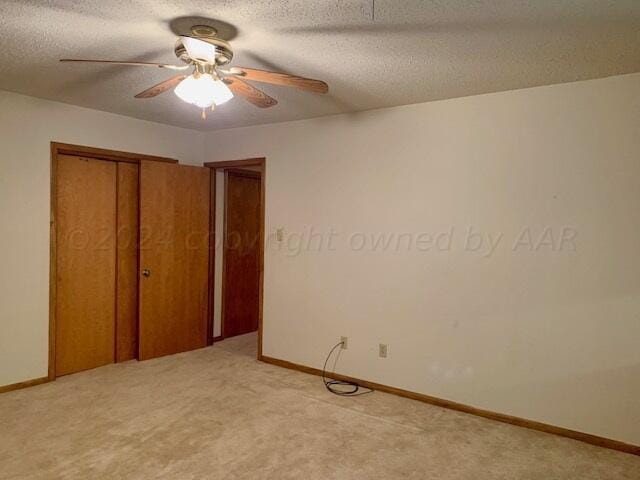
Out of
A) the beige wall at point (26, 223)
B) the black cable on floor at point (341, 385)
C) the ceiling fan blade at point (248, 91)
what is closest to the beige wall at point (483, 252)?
the black cable on floor at point (341, 385)

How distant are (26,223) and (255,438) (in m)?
2.56

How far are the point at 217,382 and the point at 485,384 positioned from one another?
7.22ft

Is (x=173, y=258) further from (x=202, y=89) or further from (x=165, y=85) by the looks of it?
(x=202, y=89)

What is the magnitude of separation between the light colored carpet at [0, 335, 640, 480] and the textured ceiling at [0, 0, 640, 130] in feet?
7.72

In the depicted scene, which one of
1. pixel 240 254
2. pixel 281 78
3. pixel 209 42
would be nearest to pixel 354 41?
pixel 281 78

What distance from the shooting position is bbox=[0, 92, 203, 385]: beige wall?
136 inches

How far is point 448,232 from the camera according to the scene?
11.2 ft

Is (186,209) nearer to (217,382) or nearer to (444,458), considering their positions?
(217,382)

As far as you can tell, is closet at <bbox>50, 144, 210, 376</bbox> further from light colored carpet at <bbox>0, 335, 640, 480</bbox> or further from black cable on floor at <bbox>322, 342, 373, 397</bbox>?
black cable on floor at <bbox>322, 342, 373, 397</bbox>

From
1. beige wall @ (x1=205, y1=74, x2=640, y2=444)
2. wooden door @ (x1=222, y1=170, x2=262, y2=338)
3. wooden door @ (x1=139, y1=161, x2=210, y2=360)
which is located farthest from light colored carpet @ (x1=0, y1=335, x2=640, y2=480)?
wooden door @ (x1=222, y1=170, x2=262, y2=338)

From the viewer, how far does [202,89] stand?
2.11m

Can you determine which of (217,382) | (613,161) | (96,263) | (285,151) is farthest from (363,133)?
(96,263)

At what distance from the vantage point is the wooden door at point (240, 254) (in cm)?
523

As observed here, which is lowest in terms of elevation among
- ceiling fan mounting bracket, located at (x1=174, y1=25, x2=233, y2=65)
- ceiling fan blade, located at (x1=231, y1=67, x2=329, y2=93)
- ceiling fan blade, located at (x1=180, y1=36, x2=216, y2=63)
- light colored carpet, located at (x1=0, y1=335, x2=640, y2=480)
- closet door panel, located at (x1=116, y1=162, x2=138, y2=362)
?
light colored carpet, located at (x1=0, y1=335, x2=640, y2=480)
